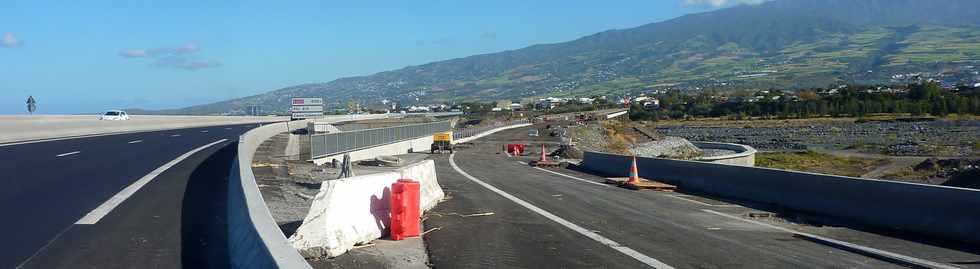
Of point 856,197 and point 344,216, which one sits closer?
point 344,216

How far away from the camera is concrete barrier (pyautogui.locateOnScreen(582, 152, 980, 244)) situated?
12125 mm

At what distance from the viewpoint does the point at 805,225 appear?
46.5 ft

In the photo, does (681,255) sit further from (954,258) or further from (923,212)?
(923,212)

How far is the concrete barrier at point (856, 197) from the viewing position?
1212 cm

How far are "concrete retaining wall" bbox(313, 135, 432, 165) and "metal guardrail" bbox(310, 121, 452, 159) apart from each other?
182 millimetres

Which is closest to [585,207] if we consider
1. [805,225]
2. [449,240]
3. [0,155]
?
[805,225]

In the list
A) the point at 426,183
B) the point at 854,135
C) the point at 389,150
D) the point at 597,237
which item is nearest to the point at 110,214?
the point at 426,183

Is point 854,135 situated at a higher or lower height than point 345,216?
lower

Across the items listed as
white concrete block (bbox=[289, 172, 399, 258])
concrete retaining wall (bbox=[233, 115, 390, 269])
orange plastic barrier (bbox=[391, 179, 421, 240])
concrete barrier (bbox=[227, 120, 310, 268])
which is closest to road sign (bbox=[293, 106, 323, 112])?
white concrete block (bbox=[289, 172, 399, 258])

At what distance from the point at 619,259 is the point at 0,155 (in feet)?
64.1

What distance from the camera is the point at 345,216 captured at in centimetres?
1054

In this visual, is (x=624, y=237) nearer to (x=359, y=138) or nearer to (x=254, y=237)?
(x=254, y=237)

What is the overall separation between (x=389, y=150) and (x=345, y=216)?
35887 millimetres

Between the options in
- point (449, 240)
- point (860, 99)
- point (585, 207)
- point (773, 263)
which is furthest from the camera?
point (860, 99)
